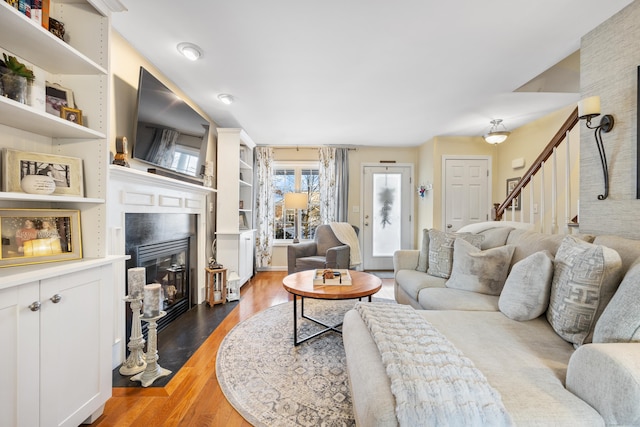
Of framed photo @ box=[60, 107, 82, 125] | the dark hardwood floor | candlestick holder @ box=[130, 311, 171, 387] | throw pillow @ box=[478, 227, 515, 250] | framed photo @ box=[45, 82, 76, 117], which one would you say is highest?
framed photo @ box=[45, 82, 76, 117]

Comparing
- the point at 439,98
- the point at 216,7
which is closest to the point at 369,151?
the point at 439,98

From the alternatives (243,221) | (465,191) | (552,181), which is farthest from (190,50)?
(465,191)

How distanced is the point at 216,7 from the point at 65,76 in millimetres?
922

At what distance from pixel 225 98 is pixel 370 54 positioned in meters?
1.62

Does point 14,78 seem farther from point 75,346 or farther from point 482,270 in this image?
point 482,270

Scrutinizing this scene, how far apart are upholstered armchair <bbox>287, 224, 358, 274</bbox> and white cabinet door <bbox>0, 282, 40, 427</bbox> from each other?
2546 millimetres

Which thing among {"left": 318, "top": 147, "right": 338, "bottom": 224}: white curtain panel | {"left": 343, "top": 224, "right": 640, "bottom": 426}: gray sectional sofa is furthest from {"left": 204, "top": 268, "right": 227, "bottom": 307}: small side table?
{"left": 318, "top": 147, "right": 338, "bottom": 224}: white curtain panel

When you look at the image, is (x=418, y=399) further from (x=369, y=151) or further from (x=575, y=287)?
(x=369, y=151)

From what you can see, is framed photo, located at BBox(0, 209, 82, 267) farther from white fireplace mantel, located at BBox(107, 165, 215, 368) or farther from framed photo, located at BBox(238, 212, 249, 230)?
framed photo, located at BBox(238, 212, 249, 230)

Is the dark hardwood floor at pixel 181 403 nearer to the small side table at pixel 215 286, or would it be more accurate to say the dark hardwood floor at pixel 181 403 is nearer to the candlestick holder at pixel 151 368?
the candlestick holder at pixel 151 368

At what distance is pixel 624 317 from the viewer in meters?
0.99

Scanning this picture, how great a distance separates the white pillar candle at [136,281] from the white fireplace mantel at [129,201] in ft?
0.53

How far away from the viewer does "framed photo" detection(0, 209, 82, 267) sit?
116 cm

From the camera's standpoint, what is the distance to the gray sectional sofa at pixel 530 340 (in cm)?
80
